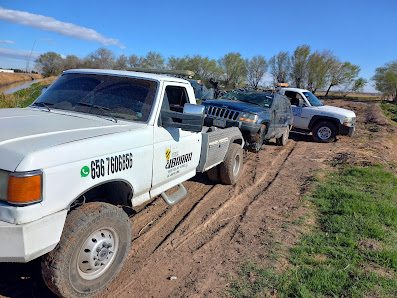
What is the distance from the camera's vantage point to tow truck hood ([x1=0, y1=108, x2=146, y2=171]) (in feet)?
7.47

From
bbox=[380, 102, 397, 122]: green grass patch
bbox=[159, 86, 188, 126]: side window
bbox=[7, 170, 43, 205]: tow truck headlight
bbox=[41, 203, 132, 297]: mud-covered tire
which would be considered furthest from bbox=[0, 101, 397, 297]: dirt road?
bbox=[380, 102, 397, 122]: green grass patch

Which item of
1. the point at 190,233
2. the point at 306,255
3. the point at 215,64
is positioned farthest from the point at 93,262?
the point at 215,64

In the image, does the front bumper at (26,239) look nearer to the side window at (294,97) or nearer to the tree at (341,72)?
the side window at (294,97)

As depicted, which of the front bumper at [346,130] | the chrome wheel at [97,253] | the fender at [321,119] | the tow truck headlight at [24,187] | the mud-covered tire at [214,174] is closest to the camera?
the tow truck headlight at [24,187]

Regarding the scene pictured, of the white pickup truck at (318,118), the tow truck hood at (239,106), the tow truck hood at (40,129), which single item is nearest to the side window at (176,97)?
the tow truck hood at (40,129)

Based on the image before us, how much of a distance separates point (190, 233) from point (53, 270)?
2109mm

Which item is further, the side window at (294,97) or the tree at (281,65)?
the tree at (281,65)

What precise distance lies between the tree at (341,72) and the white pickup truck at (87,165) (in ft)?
187

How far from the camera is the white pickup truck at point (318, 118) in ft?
41.0

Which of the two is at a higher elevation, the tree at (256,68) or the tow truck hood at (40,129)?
the tree at (256,68)

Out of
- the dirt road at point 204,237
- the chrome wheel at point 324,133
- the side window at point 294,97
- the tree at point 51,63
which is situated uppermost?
the tree at point 51,63

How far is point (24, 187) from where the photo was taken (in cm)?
220

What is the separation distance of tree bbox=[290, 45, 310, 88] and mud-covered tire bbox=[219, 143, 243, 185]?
169 ft

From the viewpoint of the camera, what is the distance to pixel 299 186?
6715 millimetres
